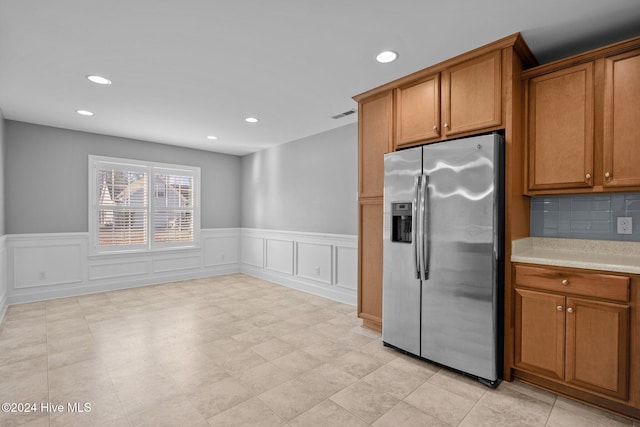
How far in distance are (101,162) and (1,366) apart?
338 cm

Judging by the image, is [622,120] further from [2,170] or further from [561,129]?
[2,170]

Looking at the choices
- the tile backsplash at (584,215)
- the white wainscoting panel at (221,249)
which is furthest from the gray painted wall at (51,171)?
the tile backsplash at (584,215)

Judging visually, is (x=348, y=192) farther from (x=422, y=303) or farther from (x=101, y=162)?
(x=101, y=162)

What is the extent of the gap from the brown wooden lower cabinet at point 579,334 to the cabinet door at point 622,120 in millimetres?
721

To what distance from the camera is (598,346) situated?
2.00 m

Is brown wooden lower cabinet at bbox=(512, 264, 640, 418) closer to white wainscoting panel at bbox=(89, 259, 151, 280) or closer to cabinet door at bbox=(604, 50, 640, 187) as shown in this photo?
cabinet door at bbox=(604, 50, 640, 187)

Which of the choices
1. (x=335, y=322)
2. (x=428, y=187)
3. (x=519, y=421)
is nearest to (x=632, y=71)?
(x=428, y=187)

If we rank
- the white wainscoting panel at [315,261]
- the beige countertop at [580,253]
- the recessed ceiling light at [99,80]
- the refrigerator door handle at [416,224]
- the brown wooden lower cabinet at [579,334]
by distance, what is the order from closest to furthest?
the brown wooden lower cabinet at [579,334] < the beige countertop at [580,253] < the refrigerator door handle at [416,224] < the recessed ceiling light at [99,80] < the white wainscoting panel at [315,261]

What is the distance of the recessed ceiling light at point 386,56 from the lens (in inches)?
99.0

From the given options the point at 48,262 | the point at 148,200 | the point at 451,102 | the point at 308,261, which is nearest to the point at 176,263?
the point at 148,200

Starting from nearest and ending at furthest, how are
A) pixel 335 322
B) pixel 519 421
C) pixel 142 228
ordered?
pixel 519 421
pixel 335 322
pixel 142 228

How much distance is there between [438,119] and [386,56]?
696mm

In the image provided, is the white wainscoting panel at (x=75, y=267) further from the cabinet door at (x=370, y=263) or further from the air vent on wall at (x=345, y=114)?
the cabinet door at (x=370, y=263)

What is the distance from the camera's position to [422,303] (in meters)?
2.64
